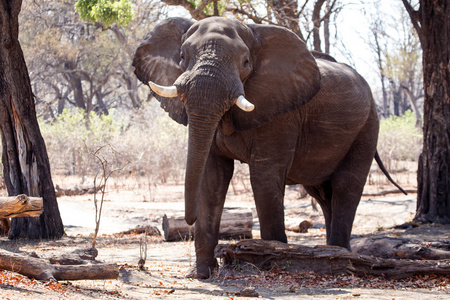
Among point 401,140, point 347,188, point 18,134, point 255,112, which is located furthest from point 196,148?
point 401,140

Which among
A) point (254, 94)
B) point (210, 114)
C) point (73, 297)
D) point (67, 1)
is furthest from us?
point (67, 1)

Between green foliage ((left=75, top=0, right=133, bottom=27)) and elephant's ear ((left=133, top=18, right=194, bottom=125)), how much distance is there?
5847mm

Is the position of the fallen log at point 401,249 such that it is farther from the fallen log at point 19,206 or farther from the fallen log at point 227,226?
the fallen log at point 19,206

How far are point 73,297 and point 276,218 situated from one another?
246cm

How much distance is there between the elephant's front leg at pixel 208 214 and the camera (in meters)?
6.41

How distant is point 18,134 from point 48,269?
497 cm

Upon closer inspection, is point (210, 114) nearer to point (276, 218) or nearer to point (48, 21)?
point (276, 218)

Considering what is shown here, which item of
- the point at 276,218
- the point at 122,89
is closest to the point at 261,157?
the point at 276,218

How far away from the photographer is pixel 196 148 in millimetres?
5254

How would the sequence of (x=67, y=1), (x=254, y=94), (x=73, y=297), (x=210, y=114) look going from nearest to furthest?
(x=73, y=297) < (x=210, y=114) < (x=254, y=94) < (x=67, y=1)

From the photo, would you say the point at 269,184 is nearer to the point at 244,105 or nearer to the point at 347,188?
the point at 244,105

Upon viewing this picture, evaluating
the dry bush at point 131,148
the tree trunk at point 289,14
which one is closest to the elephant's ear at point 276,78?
the tree trunk at point 289,14

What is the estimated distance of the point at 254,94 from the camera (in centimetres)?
603

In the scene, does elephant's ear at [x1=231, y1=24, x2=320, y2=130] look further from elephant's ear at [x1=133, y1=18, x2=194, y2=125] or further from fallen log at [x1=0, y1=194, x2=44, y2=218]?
fallen log at [x1=0, y1=194, x2=44, y2=218]
